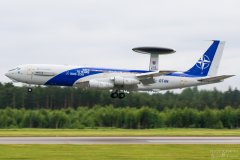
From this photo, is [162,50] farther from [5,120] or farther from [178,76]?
[5,120]

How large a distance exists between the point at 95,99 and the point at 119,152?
8960cm

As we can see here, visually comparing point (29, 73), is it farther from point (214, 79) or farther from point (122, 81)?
point (214, 79)

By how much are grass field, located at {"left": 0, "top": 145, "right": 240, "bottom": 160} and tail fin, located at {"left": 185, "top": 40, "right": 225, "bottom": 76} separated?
2850 centimetres


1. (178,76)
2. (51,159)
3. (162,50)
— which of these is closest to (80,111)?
(178,76)

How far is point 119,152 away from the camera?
4041cm

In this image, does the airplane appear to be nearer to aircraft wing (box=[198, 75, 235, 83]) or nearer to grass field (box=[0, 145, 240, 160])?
aircraft wing (box=[198, 75, 235, 83])

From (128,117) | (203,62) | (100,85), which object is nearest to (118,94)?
(100,85)

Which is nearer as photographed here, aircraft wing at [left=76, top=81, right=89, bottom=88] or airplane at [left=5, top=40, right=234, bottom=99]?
airplane at [left=5, top=40, right=234, bottom=99]

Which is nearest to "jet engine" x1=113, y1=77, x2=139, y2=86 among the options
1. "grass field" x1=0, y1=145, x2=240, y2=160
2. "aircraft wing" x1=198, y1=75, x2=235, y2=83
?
"aircraft wing" x1=198, y1=75, x2=235, y2=83

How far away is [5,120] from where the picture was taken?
4178 inches

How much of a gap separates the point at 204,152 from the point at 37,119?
71378 millimetres

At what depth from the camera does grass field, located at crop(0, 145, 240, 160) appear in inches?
1486

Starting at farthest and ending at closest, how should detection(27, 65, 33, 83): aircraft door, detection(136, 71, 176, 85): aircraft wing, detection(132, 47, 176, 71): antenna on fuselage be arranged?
1. detection(136, 71, 176, 85): aircraft wing
2. detection(27, 65, 33, 83): aircraft door
3. detection(132, 47, 176, 71): antenna on fuselage

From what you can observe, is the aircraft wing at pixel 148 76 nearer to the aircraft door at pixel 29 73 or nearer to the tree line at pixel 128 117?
the aircraft door at pixel 29 73
